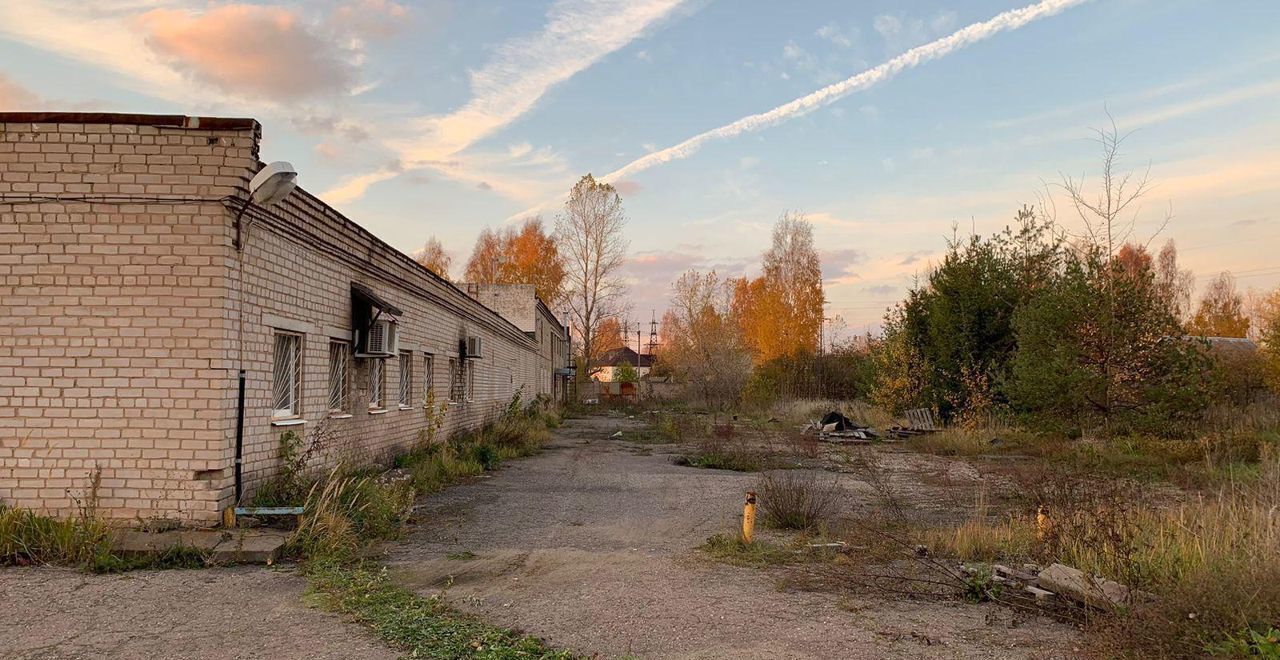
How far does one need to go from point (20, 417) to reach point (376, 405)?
5664mm

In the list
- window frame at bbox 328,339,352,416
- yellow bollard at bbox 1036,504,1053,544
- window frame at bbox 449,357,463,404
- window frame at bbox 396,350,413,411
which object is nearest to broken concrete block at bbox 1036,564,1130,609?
yellow bollard at bbox 1036,504,1053,544

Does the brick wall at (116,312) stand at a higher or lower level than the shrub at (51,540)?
higher

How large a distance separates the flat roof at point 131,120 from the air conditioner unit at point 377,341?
4533 millimetres

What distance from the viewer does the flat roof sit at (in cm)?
768

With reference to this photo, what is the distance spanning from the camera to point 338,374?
457 inches

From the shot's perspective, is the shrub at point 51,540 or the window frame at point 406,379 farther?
the window frame at point 406,379

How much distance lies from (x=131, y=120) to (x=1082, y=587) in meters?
Answer: 9.16

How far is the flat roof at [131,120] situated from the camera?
7680 millimetres

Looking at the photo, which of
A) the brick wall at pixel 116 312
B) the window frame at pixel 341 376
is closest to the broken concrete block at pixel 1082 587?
the brick wall at pixel 116 312

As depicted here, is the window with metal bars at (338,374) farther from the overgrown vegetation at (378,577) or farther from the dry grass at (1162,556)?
the dry grass at (1162,556)

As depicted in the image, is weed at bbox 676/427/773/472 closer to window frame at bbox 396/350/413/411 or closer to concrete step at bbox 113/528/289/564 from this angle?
window frame at bbox 396/350/413/411

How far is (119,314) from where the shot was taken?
25.4 ft

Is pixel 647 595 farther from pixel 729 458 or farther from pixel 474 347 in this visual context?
pixel 474 347

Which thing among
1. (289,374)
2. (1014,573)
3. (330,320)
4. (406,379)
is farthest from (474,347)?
(1014,573)
